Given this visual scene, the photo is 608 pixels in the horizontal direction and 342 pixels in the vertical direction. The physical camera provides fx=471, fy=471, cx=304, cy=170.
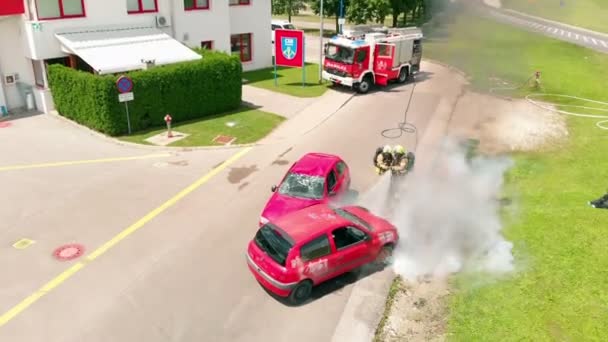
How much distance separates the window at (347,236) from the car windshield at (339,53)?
17278mm

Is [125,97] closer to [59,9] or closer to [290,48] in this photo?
[59,9]

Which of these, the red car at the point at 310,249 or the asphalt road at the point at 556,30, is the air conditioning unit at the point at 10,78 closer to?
the red car at the point at 310,249

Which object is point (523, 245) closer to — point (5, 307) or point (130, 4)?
point (5, 307)

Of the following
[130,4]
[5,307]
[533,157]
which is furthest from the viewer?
[130,4]

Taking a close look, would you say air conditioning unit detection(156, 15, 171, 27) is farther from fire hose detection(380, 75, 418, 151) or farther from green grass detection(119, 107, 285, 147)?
fire hose detection(380, 75, 418, 151)

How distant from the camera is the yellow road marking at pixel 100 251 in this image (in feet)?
31.7

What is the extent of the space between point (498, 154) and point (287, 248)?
37.9 ft

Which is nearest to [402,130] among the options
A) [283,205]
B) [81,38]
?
[283,205]

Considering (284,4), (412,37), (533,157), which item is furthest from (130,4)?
(284,4)

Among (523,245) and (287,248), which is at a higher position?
(287,248)

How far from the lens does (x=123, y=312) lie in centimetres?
955

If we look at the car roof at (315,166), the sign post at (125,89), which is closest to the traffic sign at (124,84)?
the sign post at (125,89)

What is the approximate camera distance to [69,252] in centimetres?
1167

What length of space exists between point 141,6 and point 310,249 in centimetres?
1964
